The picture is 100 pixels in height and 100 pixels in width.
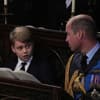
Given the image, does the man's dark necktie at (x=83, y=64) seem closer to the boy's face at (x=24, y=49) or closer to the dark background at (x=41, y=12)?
the boy's face at (x=24, y=49)

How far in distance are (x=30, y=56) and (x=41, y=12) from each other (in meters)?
2.58

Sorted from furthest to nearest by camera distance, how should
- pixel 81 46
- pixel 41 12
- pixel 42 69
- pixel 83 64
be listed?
pixel 41 12 → pixel 42 69 → pixel 81 46 → pixel 83 64

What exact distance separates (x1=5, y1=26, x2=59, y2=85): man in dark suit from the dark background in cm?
203

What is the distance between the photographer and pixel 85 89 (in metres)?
3.33

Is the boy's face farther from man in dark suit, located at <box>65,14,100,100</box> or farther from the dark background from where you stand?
the dark background

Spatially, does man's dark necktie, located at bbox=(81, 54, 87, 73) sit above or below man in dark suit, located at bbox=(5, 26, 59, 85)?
above

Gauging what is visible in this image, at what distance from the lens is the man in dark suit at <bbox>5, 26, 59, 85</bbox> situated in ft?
13.6

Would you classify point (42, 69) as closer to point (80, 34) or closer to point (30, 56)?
point (30, 56)

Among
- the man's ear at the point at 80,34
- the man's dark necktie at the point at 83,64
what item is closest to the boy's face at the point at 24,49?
the man's ear at the point at 80,34

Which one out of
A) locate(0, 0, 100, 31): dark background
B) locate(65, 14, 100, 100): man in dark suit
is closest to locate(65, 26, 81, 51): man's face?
locate(65, 14, 100, 100): man in dark suit

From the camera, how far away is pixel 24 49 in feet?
13.6

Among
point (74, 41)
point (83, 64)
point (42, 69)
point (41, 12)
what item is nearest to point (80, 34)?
point (74, 41)

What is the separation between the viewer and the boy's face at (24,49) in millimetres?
4152

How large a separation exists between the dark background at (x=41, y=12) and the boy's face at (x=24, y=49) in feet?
6.79
